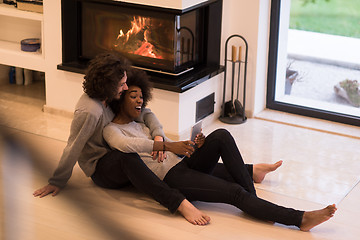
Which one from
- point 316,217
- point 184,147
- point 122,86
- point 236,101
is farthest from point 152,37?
point 316,217

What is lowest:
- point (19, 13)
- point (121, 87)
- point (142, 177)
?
point (142, 177)

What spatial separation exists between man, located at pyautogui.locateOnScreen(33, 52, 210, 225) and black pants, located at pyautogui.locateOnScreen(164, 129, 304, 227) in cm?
7

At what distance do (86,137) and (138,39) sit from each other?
117 cm

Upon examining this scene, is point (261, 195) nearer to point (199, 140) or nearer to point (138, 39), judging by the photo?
point (199, 140)

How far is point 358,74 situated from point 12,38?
2438 millimetres

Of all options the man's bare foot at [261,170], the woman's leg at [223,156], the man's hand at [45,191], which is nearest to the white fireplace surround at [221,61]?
the man's bare foot at [261,170]

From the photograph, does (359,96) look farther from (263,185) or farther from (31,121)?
(31,121)

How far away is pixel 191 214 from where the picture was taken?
2.31 metres

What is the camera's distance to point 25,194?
2.47 m

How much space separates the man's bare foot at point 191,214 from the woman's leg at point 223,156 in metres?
0.18

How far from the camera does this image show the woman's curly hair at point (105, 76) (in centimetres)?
226

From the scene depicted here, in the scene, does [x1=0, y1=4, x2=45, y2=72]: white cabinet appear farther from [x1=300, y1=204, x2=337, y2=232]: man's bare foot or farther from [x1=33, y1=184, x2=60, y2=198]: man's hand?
[x1=300, y1=204, x2=337, y2=232]: man's bare foot

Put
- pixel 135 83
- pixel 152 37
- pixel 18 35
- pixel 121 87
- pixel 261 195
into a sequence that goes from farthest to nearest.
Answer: pixel 18 35
pixel 152 37
pixel 261 195
pixel 135 83
pixel 121 87

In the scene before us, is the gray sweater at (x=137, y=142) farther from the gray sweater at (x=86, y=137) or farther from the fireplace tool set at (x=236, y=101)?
the fireplace tool set at (x=236, y=101)
